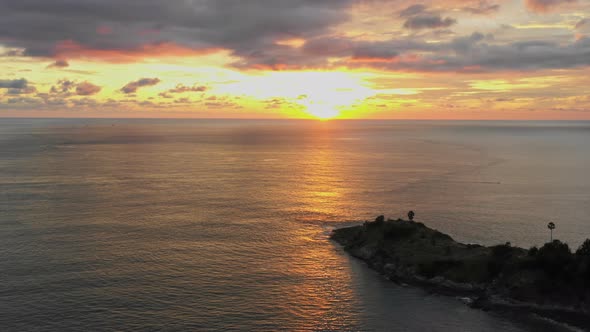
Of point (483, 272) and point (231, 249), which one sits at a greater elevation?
point (483, 272)

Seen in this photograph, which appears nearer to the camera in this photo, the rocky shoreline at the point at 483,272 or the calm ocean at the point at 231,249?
the calm ocean at the point at 231,249

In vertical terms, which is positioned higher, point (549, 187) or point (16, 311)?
point (549, 187)

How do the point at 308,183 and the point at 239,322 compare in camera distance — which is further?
the point at 308,183

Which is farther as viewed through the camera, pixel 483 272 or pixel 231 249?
pixel 231 249

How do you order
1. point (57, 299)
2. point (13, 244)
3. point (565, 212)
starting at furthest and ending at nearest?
1. point (565, 212)
2. point (13, 244)
3. point (57, 299)

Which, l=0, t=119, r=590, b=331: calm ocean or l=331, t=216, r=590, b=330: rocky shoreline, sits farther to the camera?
l=331, t=216, r=590, b=330: rocky shoreline

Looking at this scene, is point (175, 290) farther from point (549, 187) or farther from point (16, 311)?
point (549, 187)

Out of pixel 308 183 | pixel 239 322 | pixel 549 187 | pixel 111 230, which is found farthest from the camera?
pixel 308 183

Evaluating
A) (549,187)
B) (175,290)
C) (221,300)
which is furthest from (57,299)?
(549,187)
